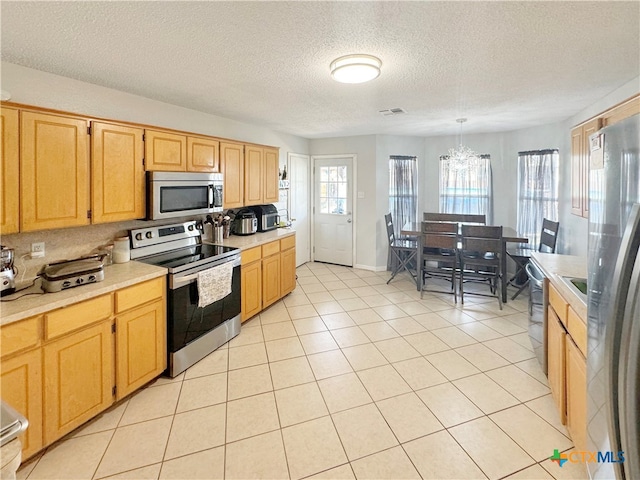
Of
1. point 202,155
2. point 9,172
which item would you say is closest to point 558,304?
point 202,155

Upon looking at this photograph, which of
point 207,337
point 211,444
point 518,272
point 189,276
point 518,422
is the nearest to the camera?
point 211,444

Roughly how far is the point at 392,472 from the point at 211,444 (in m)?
1.03

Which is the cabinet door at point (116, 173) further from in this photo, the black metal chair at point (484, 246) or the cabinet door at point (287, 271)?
the black metal chair at point (484, 246)

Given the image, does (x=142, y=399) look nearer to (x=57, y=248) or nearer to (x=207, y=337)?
(x=207, y=337)

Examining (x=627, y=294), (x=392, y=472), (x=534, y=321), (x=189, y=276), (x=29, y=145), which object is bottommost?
(x=392, y=472)

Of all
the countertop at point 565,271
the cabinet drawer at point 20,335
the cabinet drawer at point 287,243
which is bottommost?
the cabinet drawer at point 20,335

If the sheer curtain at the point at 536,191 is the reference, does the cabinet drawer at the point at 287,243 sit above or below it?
below

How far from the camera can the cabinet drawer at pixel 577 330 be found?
156 centimetres

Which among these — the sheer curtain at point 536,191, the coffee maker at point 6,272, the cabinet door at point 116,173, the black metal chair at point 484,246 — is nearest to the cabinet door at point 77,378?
the coffee maker at point 6,272

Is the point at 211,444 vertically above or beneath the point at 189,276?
beneath

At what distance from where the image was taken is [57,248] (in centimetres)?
236

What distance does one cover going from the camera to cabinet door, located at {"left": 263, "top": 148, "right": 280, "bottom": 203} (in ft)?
13.8

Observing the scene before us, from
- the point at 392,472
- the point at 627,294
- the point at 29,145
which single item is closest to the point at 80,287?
the point at 29,145

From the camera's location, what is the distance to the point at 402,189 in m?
5.77
